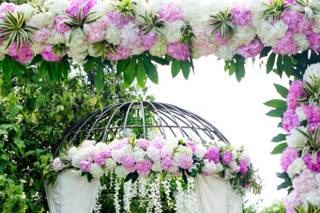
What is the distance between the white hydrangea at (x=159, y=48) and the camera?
2877mm

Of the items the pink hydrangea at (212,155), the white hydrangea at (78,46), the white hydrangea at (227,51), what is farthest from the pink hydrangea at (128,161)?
Answer: the white hydrangea at (227,51)

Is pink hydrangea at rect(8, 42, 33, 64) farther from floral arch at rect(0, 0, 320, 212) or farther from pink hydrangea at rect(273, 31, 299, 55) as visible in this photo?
pink hydrangea at rect(273, 31, 299, 55)

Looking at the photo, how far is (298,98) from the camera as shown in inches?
105

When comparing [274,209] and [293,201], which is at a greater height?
[274,209]

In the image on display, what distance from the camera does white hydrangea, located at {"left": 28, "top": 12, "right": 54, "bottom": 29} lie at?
9.57ft

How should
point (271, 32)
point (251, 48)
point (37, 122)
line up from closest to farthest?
1. point (271, 32)
2. point (251, 48)
3. point (37, 122)

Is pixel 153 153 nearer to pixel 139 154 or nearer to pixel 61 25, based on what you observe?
pixel 139 154

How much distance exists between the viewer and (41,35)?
2928 mm

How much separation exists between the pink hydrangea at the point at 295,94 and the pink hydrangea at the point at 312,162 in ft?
0.78

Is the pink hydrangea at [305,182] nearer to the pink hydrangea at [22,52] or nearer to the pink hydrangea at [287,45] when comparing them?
the pink hydrangea at [287,45]

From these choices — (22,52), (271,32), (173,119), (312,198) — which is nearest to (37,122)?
(173,119)

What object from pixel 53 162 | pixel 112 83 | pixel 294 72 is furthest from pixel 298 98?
pixel 112 83

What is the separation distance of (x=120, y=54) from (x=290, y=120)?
88cm

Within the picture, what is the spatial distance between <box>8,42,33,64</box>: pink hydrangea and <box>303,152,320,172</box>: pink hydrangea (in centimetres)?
144
